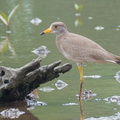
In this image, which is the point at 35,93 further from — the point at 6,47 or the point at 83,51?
the point at 6,47

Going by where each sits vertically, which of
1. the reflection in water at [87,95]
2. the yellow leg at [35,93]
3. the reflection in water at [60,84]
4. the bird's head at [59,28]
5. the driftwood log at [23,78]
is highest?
the bird's head at [59,28]

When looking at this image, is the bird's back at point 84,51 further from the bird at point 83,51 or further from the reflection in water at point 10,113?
the reflection in water at point 10,113

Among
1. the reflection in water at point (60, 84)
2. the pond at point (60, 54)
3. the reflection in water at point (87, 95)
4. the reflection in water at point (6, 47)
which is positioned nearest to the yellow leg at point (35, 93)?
the pond at point (60, 54)

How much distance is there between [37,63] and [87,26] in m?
7.23

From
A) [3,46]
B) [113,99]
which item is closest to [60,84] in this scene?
[113,99]

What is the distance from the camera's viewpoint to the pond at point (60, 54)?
6414 millimetres

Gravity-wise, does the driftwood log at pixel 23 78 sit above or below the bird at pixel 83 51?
below

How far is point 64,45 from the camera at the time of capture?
721 centimetres

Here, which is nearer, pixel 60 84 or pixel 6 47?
pixel 60 84

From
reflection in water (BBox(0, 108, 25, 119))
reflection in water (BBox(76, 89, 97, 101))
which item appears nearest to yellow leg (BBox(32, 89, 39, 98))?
reflection in water (BBox(76, 89, 97, 101))

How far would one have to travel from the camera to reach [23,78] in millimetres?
6570

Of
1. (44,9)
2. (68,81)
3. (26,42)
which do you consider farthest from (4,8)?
(68,81)

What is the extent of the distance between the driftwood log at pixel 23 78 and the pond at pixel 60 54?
16cm

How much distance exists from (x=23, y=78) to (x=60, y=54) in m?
3.40
